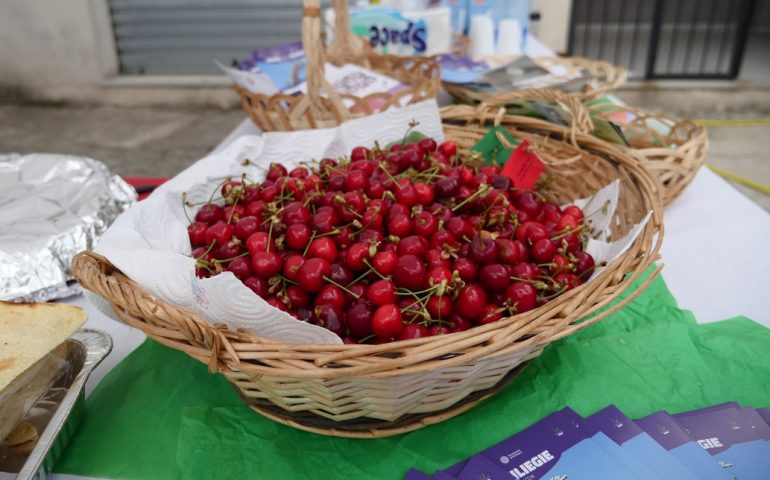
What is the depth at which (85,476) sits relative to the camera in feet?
2.24

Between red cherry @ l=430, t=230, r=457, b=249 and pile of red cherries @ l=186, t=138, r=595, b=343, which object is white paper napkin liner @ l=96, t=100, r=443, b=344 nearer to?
pile of red cherries @ l=186, t=138, r=595, b=343

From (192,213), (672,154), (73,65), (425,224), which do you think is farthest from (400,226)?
(73,65)

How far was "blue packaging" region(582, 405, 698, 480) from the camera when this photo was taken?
23.1 inches

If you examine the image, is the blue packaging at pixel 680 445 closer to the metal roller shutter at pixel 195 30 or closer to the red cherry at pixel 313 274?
the red cherry at pixel 313 274

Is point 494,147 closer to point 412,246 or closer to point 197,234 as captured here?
point 412,246

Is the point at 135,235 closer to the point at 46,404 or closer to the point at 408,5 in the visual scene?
the point at 46,404

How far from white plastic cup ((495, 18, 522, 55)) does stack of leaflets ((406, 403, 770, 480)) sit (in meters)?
1.64

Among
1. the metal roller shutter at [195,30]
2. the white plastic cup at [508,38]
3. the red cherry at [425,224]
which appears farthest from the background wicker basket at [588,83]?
the metal roller shutter at [195,30]

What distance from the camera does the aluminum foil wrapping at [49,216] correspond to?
0.93 meters

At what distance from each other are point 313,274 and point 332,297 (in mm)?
38

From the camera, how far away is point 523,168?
999 mm

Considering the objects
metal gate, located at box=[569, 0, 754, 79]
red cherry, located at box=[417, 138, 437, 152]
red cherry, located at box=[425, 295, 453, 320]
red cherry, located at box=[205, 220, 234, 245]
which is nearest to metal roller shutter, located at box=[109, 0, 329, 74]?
metal gate, located at box=[569, 0, 754, 79]

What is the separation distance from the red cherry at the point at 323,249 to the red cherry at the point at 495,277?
7.3 inches

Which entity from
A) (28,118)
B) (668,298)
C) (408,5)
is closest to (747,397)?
(668,298)
